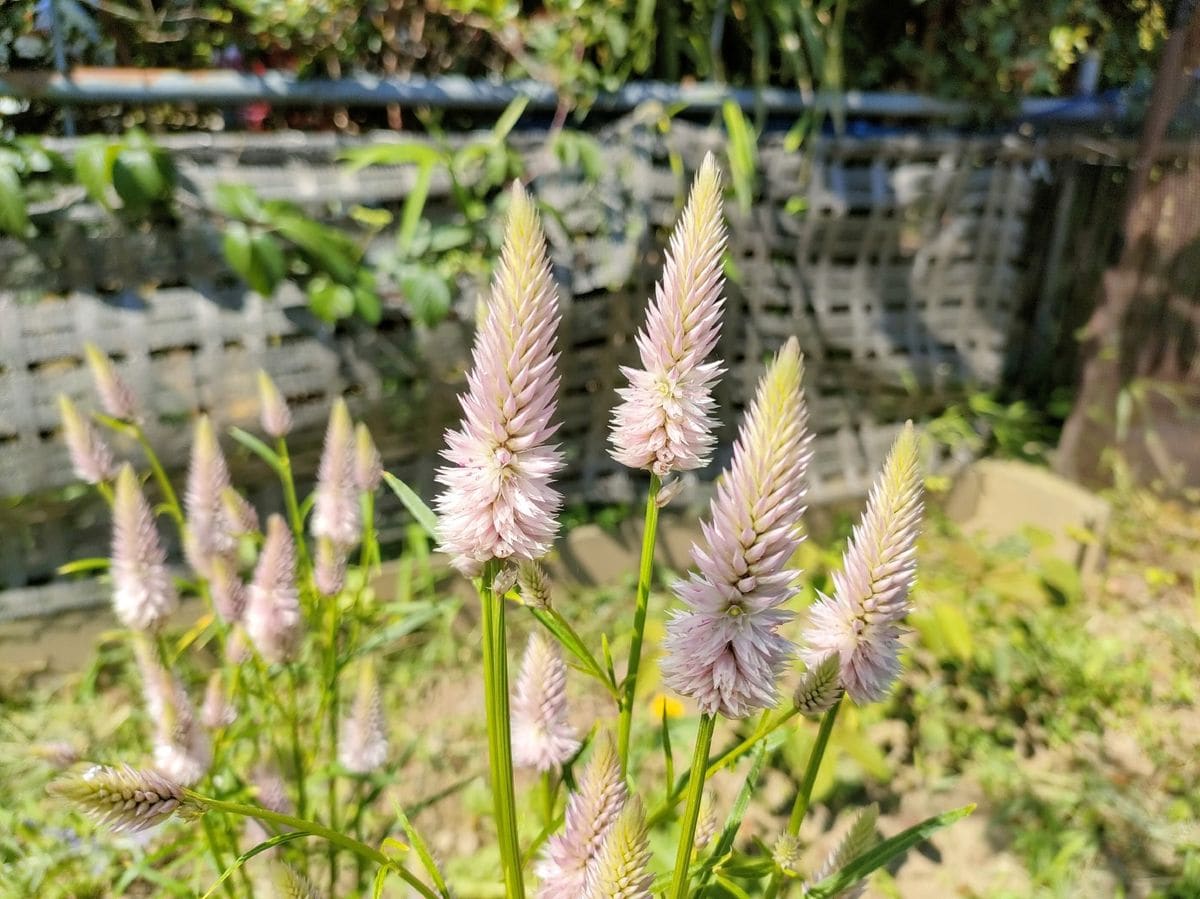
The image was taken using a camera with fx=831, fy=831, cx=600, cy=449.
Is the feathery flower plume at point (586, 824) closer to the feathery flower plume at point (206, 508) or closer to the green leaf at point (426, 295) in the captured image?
the feathery flower plume at point (206, 508)

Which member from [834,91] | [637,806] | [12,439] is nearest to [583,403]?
[834,91]

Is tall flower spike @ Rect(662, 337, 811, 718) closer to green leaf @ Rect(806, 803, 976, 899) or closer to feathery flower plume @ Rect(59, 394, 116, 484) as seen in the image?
green leaf @ Rect(806, 803, 976, 899)

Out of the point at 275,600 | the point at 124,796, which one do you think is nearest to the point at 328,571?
the point at 275,600

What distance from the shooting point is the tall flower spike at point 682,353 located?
0.57 m

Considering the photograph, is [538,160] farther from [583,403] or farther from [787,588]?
[787,588]

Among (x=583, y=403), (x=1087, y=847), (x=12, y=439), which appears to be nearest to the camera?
(x=1087, y=847)

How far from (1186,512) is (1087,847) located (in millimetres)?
1690

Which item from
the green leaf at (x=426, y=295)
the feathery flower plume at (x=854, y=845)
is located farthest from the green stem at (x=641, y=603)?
the green leaf at (x=426, y=295)

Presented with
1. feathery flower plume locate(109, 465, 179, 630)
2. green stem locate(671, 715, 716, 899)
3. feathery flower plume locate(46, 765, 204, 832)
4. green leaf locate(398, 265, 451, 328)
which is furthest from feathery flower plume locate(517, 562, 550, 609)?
green leaf locate(398, 265, 451, 328)

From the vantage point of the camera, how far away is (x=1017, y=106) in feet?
10.5

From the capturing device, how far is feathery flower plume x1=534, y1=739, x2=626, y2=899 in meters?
0.73

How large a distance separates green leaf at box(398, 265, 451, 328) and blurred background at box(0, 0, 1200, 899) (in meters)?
0.01

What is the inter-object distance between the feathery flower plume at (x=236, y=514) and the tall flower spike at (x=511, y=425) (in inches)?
22.8

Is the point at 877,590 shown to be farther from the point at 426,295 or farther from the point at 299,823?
the point at 426,295
